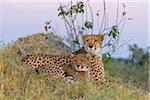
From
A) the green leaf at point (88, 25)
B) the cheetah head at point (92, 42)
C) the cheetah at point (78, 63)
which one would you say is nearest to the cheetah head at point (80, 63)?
the cheetah at point (78, 63)

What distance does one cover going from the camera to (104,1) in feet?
22.8

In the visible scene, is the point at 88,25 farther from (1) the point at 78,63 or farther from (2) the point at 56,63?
(1) the point at 78,63

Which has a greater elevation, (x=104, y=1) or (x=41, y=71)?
(x=104, y=1)

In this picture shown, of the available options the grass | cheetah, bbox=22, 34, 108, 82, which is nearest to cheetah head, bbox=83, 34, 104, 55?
cheetah, bbox=22, 34, 108, 82

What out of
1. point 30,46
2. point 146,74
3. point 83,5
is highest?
point 83,5

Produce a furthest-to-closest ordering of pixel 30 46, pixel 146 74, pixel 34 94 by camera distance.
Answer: pixel 146 74 → pixel 30 46 → pixel 34 94

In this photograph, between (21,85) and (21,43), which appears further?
(21,43)

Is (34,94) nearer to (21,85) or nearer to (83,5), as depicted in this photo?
(21,85)

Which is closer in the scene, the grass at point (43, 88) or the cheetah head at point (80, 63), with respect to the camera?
the grass at point (43, 88)

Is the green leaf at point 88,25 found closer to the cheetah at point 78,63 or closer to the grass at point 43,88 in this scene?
the cheetah at point 78,63

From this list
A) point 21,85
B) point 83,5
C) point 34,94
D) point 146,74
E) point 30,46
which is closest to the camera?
point 34,94

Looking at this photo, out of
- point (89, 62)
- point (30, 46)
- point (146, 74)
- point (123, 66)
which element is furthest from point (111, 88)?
point (123, 66)

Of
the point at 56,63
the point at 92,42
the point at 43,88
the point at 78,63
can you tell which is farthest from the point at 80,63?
the point at 43,88

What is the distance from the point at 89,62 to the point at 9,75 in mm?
944
